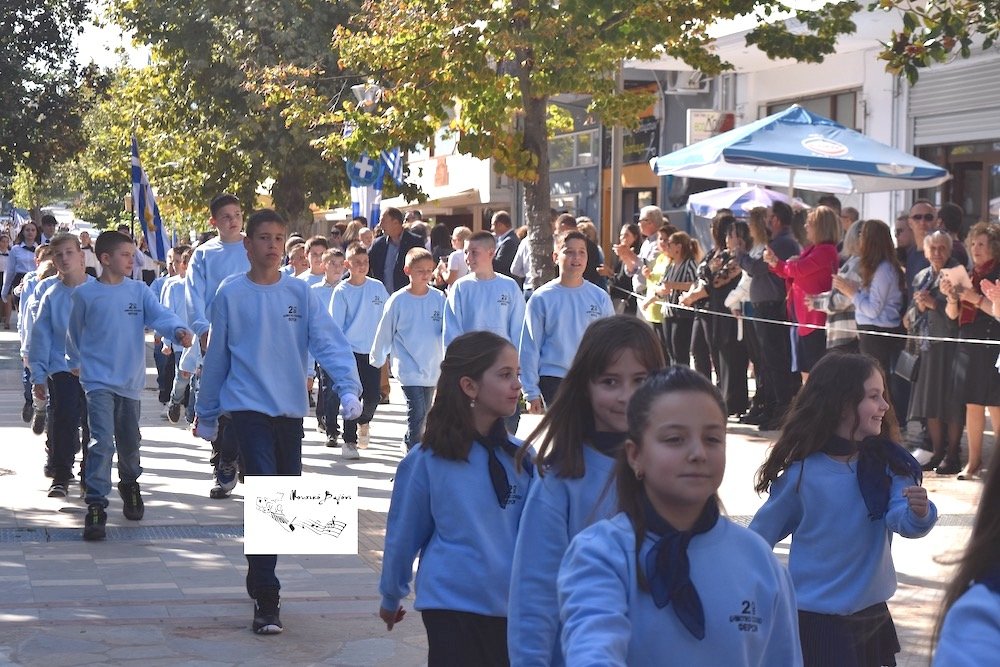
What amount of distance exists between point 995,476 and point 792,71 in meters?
22.1

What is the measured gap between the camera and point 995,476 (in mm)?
2037

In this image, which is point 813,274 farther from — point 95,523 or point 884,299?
point 95,523

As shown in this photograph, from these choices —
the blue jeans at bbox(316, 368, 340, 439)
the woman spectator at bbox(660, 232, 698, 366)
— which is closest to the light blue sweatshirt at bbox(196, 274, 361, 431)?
the blue jeans at bbox(316, 368, 340, 439)

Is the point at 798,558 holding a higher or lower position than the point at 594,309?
lower

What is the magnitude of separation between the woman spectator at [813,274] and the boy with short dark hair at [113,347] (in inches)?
227

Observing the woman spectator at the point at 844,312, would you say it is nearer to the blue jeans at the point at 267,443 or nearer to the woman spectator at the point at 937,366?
the woman spectator at the point at 937,366

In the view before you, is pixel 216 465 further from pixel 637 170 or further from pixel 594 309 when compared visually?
pixel 637 170

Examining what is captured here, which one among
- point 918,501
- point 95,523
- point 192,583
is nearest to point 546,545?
point 918,501

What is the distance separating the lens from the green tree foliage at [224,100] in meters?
33.4

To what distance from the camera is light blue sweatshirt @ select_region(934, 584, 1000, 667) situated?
1.93m

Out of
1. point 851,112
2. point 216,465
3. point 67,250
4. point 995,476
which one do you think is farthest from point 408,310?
point 851,112

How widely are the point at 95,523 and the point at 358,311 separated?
4846 millimetres

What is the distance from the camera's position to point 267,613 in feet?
23.4

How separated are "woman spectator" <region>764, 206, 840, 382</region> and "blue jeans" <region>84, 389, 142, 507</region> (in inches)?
230
